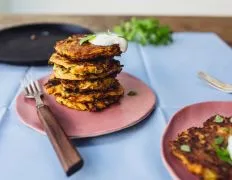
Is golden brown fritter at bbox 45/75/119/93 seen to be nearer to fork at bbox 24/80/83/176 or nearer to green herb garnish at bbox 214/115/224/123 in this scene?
fork at bbox 24/80/83/176

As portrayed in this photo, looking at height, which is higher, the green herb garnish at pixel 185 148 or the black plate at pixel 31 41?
the green herb garnish at pixel 185 148

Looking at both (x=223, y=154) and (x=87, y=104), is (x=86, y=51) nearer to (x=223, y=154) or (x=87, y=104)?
(x=87, y=104)

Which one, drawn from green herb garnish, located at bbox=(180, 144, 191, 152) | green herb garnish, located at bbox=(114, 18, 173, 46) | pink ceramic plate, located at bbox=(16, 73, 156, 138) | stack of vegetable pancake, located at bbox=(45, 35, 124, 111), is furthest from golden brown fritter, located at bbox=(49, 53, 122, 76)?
green herb garnish, located at bbox=(114, 18, 173, 46)

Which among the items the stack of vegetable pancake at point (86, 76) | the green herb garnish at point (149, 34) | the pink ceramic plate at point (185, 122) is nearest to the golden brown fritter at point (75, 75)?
the stack of vegetable pancake at point (86, 76)

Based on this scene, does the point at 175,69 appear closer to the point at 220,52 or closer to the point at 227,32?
the point at 220,52

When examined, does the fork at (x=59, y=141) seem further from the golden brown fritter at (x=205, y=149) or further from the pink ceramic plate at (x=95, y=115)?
the golden brown fritter at (x=205, y=149)

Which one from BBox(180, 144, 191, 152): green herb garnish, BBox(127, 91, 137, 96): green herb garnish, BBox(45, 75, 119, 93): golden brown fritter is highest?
BBox(45, 75, 119, 93): golden brown fritter

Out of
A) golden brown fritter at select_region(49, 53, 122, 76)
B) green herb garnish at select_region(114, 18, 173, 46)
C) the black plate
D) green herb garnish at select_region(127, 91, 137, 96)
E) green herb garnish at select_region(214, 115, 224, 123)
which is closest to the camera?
green herb garnish at select_region(214, 115, 224, 123)
